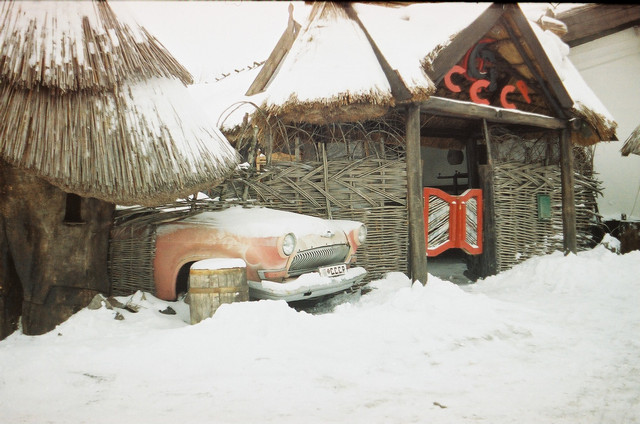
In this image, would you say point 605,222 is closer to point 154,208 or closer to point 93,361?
point 154,208

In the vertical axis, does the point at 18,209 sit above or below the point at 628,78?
below

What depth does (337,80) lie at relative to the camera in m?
5.77

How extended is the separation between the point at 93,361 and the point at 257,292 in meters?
1.53

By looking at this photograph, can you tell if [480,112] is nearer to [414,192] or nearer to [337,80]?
[414,192]

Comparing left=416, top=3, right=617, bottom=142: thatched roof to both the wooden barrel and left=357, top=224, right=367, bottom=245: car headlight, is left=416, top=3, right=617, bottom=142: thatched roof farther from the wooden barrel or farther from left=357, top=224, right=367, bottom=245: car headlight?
the wooden barrel

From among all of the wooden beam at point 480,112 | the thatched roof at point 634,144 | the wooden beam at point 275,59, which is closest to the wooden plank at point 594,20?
the thatched roof at point 634,144

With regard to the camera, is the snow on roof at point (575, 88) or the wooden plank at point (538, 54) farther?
the snow on roof at point (575, 88)

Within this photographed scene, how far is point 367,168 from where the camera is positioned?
6633 mm

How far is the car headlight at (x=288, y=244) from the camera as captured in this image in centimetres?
432

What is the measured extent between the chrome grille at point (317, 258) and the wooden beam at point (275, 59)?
4.49 m

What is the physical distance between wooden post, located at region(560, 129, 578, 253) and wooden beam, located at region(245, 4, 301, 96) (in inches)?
208

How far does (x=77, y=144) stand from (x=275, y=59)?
17.5ft

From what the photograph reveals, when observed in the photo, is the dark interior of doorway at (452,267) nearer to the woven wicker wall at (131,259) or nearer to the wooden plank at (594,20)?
the woven wicker wall at (131,259)

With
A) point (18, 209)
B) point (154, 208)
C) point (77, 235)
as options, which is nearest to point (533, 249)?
point (154, 208)
